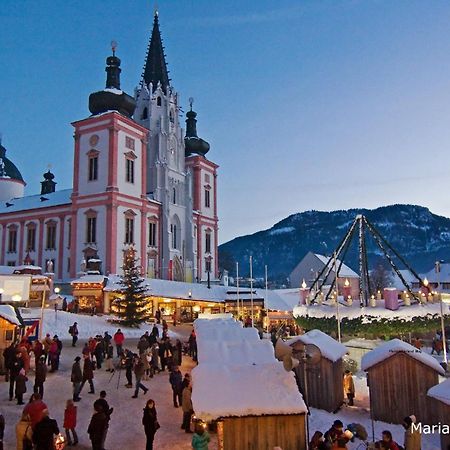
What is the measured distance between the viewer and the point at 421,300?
2075 cm

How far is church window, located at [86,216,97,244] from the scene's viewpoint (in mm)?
47812

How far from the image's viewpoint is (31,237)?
2207 inches

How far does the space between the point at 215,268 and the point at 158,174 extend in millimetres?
15840

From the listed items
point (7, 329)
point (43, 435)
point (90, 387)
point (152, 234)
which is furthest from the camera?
point (152, 234)

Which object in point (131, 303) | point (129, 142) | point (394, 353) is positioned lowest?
point (394, 353)

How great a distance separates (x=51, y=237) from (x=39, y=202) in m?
5.82

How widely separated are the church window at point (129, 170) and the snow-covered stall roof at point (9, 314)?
31748 mm

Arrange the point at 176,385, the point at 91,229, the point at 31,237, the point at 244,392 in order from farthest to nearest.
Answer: the point at 31,237, the point at 91,229, the point at 176,385, the point at 244,392

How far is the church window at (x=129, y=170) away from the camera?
49531mm

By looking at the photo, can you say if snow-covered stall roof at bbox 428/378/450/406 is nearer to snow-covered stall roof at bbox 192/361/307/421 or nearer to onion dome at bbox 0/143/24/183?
snow-covered stall roof at bbox 192/361/307/421

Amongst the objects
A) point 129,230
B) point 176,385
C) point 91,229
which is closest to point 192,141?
point 129,230

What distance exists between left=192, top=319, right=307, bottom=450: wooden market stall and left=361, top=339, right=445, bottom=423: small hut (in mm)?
5193

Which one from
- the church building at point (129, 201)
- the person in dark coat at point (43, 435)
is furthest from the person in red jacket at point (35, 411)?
the church building at point (129, 201)

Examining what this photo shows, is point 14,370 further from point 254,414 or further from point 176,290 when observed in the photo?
point 176,290
